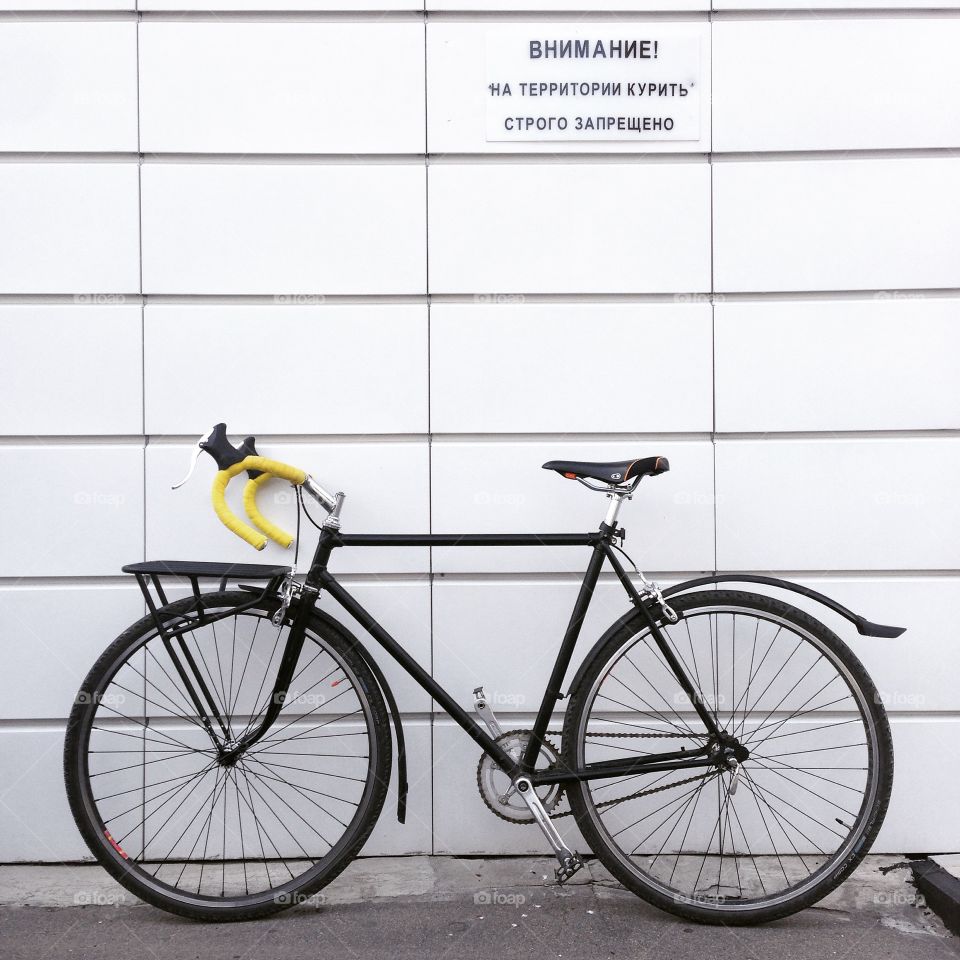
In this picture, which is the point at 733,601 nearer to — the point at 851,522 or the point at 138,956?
the point at 851,522

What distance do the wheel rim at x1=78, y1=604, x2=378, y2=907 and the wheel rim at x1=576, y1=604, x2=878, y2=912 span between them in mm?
1035

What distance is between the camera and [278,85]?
3.41m

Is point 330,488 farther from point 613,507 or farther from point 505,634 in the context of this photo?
point 613,507

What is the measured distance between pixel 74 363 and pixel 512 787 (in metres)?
2.30

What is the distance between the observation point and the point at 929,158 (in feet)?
11.4

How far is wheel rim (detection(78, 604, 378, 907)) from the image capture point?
11.4ft

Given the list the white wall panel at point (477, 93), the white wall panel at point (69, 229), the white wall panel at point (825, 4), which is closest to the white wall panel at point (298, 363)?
the white wall panel at point (69, 229)

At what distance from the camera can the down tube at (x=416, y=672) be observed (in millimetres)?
3088

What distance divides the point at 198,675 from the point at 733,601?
6.13 ft

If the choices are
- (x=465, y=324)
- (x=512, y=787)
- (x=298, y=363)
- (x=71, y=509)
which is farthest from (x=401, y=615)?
(x=71, y=509)

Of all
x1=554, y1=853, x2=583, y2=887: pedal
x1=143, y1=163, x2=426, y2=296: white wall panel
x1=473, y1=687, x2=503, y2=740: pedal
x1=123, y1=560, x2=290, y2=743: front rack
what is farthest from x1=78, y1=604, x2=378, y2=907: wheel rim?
x1=143, y1=163, x2=426, y2=296: white wall panel

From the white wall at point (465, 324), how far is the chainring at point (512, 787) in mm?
361

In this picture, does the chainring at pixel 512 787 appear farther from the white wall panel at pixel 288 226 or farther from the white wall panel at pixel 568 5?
the white wall panel at pixel 568 5

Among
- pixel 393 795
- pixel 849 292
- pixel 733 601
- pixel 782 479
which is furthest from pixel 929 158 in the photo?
pixel 393 795
